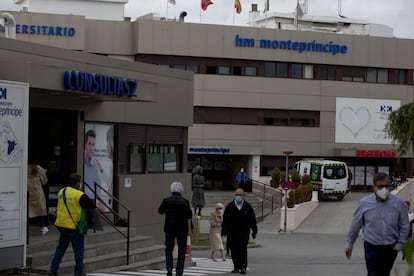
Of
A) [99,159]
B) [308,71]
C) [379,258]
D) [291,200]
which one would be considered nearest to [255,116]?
[308,71]

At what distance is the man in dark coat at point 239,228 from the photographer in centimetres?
1697

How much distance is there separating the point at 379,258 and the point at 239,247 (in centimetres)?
753

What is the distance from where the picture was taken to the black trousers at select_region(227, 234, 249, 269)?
667 inches

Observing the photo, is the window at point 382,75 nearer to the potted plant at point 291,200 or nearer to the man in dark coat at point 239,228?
the potted plant at point 291,200

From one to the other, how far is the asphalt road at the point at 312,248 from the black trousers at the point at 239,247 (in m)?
0.60

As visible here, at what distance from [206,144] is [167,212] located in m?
40.2

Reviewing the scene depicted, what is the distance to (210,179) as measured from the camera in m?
55.8

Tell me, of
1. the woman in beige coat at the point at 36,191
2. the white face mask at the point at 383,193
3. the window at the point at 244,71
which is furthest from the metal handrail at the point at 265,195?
the white face mask at the point at 383,193

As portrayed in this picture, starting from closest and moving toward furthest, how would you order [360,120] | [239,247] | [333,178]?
[239,247], [333,178], [360,120]

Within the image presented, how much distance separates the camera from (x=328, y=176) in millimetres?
47406

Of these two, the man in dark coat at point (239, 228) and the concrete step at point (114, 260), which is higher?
the man in dark coat at point (239, 228)

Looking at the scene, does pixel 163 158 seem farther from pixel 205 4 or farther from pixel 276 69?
pixel 205 4

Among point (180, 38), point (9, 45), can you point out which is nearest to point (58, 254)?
point (9, 45)

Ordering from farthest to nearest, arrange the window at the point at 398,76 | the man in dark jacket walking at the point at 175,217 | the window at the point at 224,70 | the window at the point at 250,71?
the window at the point at 398,76 → the window at the point at 250,71 → the window at the point at 224,70 → the man in dark jacket walking at the point at 175,217
